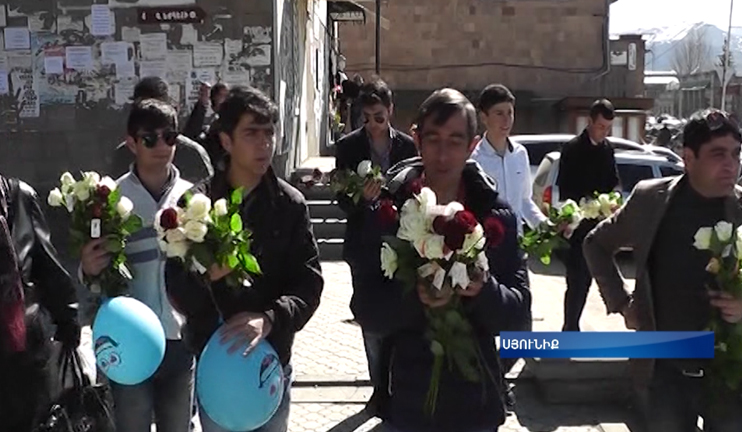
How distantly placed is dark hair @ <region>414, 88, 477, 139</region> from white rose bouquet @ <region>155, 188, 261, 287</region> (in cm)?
67

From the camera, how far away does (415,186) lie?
2.60 metres

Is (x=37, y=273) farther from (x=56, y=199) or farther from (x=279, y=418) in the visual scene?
(x=279, y=418)

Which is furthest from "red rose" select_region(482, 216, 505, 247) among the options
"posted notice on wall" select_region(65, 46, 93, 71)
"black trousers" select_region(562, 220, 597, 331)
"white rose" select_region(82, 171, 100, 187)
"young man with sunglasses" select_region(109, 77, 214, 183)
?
"posted notice on wall" select_region(65, 46, 93, 71)

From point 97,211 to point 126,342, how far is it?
515 millimetres

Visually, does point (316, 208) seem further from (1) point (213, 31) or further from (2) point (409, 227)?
(2) point (409, 227)

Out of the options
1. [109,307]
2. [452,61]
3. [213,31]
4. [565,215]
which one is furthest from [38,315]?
[452,61]

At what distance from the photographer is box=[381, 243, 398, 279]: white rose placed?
2.40m

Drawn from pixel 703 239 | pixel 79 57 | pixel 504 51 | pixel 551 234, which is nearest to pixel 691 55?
pixel 504 51

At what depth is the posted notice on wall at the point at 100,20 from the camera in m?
10.4

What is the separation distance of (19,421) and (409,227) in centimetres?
155

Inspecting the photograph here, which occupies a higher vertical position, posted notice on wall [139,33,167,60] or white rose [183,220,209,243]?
posted notice on wall [139,33,167,60]

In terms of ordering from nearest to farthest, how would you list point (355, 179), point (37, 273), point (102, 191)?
point (37, 273), point (102, 191), point (355, 179)

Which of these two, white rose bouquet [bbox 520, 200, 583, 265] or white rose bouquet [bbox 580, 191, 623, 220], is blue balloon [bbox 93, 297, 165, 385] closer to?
white rose bouquet [bbox 520, 200, 583, 265]

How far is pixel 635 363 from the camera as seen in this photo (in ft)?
11.2
